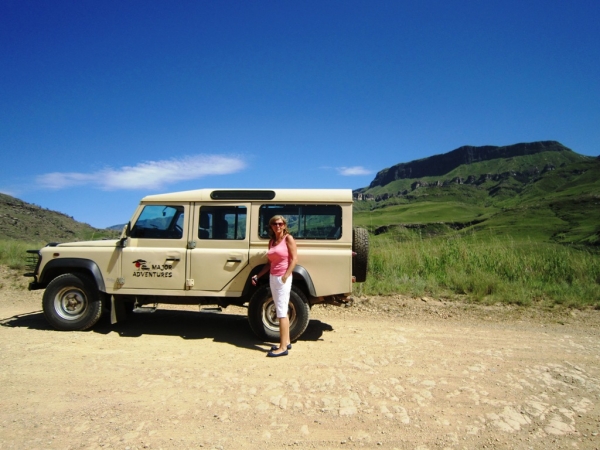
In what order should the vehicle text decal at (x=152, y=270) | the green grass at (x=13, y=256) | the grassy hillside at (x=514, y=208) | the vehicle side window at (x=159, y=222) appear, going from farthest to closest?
the grassy hillside at (x=514, y=208), the green grass at (x=13, y=256), the vehicle side window at (x=159, y=222), the vehicle text decal at (x=152, y=270)

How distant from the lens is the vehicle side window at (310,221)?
602 cm

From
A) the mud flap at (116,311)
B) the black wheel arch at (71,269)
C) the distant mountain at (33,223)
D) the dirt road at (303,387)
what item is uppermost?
the distant mountain at (33,223)

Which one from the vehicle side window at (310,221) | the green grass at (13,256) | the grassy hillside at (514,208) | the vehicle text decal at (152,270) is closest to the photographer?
the vehicle side window at (310,221)

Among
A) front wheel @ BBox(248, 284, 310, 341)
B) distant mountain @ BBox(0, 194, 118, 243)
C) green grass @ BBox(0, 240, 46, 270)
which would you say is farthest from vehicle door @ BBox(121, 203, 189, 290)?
distant mountain @ BBox(0, 194, 118, 243)

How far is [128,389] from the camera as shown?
427cm

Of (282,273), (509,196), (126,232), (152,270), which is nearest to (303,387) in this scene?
(282,273)

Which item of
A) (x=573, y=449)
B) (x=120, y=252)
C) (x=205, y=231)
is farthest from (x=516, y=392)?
(x=120, y=252)

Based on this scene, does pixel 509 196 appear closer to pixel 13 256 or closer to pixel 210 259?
pixel 13 256

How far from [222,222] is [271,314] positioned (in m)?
1.52

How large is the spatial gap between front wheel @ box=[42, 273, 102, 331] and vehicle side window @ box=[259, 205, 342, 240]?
2737mm

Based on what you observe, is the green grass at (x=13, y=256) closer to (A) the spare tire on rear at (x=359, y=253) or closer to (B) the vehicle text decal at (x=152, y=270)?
(B) the vehicle text decal at (x=152, y=270)

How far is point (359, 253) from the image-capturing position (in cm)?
612

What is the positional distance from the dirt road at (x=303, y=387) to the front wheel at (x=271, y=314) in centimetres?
24

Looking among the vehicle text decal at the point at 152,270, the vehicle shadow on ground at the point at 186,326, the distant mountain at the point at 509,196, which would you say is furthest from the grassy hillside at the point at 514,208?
the vehicle text decal at the point at 152,270
